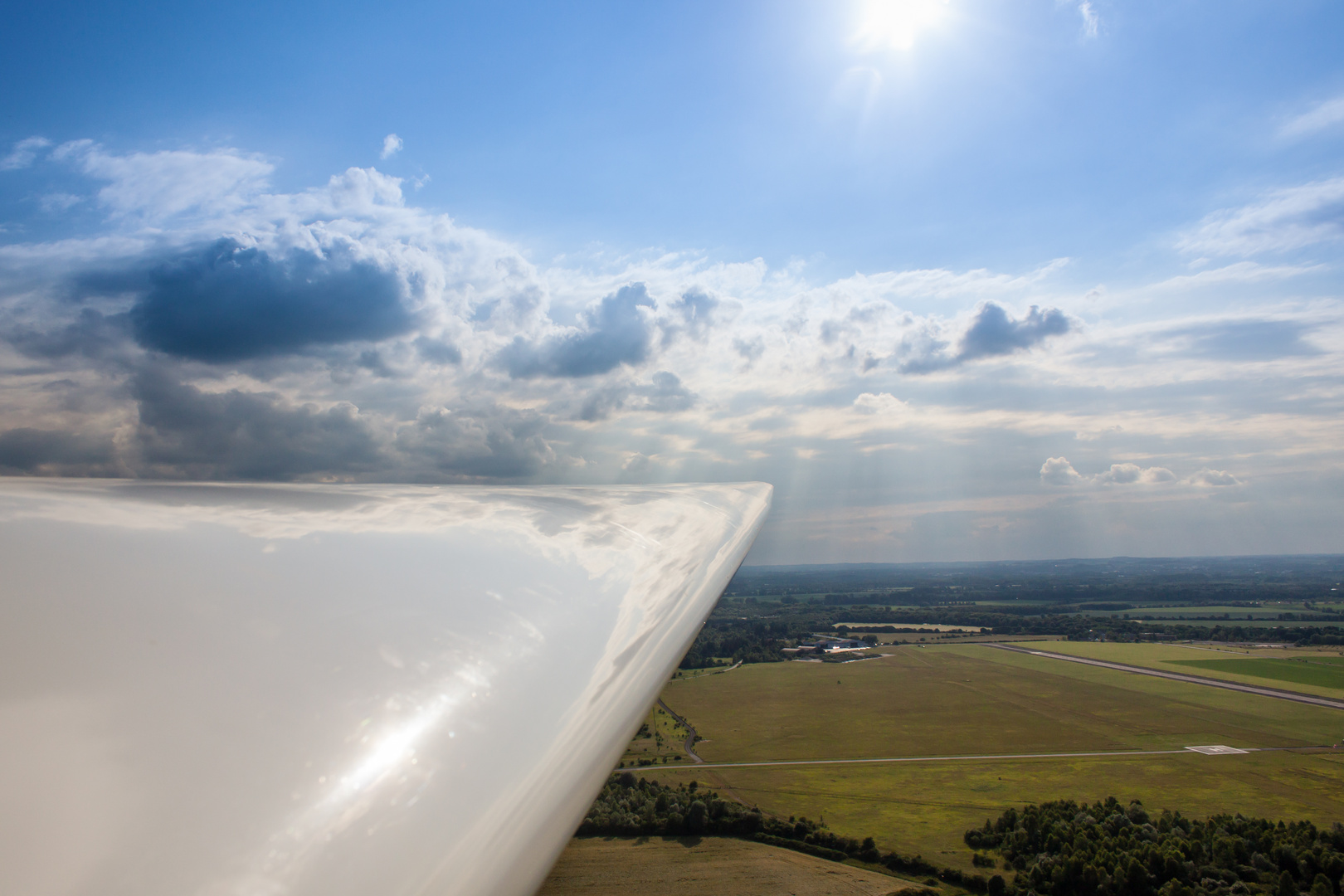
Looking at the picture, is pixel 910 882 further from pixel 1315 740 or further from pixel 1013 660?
pixel 1013 660

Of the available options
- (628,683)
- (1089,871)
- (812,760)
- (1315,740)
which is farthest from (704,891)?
(1315,740)

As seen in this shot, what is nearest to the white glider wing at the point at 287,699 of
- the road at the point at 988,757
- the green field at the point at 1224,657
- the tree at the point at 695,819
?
the tree at the point at 695,819

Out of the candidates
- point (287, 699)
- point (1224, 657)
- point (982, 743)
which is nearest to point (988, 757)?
point (982, 743)

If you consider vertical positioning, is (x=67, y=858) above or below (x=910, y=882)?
above

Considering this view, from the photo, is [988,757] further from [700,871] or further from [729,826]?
[700,871]

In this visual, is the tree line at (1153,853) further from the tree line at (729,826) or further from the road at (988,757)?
the road at (988,757)

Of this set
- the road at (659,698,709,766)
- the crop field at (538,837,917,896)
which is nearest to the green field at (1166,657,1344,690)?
the road at (659,698,709,766)
